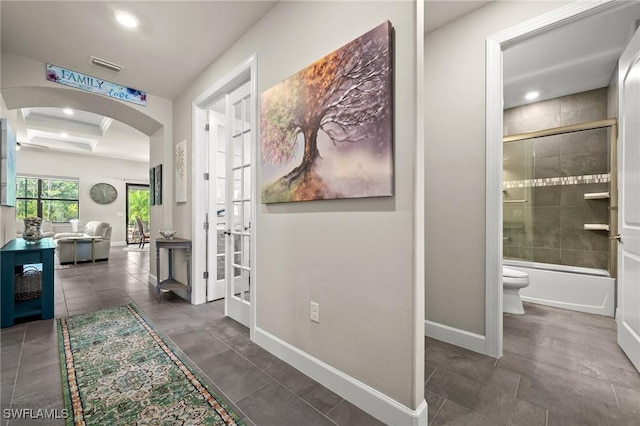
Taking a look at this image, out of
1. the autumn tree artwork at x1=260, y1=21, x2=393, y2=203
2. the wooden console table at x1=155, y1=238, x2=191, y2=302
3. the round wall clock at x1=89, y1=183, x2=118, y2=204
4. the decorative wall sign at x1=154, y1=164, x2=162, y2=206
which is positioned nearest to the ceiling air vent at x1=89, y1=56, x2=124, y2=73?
the decorative wall sign at x1=154, y1=164, x2=162, y2=206

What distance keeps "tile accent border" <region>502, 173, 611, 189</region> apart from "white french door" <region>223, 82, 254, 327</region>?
3.74m

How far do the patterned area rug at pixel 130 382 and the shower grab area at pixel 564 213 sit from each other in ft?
12.1

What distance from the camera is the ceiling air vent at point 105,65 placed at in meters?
2.85

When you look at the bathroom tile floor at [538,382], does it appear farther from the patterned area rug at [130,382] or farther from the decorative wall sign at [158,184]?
the decorative wall sign at [158,184]

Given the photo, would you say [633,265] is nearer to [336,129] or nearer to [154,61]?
[336,129]

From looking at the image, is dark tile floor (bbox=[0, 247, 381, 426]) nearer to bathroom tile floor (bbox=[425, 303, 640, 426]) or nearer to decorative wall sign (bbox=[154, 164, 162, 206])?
bathroom tile floor (bbox=[425, 303, 640, 426])

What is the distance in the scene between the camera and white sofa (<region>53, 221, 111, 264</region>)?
18.4 ft

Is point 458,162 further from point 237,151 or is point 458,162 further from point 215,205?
point 215,205

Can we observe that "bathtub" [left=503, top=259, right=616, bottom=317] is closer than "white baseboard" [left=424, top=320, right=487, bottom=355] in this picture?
No

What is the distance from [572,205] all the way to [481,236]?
247 centimetres

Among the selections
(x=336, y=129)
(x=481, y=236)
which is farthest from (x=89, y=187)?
(x=481, y=236)

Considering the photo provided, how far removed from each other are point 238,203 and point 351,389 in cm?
193

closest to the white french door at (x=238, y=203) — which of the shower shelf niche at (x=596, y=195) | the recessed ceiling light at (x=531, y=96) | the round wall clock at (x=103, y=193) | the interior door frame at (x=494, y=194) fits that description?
the interior door frame at (x=494, y=194)

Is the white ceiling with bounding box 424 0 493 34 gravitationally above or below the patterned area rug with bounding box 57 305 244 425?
above
